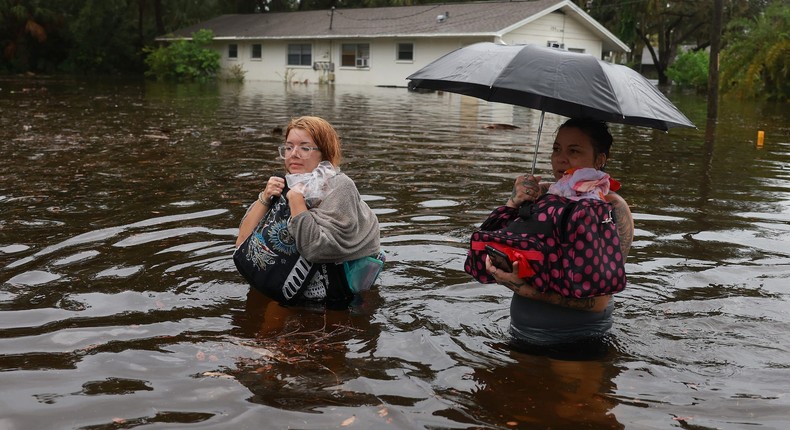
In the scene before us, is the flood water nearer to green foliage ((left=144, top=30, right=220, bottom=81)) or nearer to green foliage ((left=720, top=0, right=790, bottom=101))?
green foliage ((left=720, top=0, right=790, bottom=101))

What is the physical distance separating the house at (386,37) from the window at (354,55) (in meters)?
0.05

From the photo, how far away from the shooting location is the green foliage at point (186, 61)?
4378cm

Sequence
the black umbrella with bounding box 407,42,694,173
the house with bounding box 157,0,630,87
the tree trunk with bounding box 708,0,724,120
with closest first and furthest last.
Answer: the black umbrella with bounding box 407,42,694,173
the tree trunk with bounding box 708,0,724,120
the house with bounding box 157,0,630,87

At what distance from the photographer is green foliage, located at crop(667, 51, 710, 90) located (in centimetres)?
4122

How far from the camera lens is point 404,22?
133ft

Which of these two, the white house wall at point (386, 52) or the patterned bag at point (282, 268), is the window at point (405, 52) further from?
the patterned bag at point (282, 268)

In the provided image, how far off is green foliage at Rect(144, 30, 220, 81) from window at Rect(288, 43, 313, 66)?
4.58 meters

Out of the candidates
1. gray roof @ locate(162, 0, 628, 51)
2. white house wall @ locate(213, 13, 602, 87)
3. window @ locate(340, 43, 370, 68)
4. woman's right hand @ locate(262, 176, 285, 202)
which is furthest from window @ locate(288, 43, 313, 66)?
woman's right hand @ locate(262, 176, 285, 202)

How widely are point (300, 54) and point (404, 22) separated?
21.9ft

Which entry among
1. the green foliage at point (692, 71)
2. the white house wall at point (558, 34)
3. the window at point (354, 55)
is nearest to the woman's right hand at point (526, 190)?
the white house wall at point (558, 34)

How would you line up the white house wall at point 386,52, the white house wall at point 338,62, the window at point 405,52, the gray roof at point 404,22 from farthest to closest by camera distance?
1. the window at point 405,52
2. the white house wall at point 338,62
3. the white house wall at point 386,52
4. the gray roof at point 404,22

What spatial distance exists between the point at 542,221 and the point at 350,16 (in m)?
42.3

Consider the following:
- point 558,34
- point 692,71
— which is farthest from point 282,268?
point 692,71

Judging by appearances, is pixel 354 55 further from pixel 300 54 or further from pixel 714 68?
pixel 714 68
